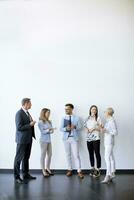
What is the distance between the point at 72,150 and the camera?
24.3 ft

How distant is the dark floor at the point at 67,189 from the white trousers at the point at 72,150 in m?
0.34

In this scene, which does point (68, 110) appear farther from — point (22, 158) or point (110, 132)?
point (22, 158)

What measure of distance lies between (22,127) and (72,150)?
1.37 metres

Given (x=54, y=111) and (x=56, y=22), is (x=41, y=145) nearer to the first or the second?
(x=54, y=111)

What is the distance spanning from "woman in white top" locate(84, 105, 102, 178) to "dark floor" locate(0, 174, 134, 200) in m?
0.37

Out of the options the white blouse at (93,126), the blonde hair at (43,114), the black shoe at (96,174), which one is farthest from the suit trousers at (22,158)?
the black shoe at (96,174)

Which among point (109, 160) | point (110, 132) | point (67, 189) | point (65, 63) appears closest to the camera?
point (67, 189)

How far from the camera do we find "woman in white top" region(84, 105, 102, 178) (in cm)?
733

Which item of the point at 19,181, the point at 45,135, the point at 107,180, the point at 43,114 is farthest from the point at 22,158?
the point at 107,180

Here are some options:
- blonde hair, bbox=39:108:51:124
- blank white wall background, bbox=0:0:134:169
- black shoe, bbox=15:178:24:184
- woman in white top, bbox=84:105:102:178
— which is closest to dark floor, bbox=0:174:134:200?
black shoe, bbox=15:178:24:184

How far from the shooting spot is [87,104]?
25.4ft

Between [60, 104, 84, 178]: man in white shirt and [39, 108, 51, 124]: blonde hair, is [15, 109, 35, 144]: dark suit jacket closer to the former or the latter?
[39, 108, 51, 124]: blonde hair

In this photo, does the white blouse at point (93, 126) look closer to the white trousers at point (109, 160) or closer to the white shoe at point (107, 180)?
the white trousers at point (109, 160)

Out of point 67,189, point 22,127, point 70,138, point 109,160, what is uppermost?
point 22,127
